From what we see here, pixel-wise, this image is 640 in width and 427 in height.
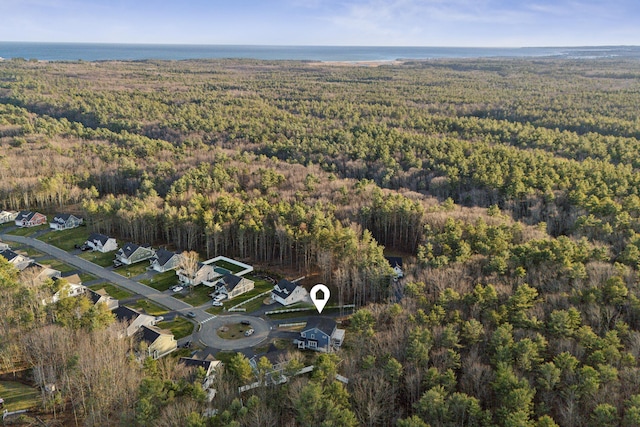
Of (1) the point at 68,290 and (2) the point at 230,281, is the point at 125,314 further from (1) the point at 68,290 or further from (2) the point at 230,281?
(2) the point at 230,281

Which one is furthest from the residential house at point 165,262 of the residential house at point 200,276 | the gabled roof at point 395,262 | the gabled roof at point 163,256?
the gabled roof at point 395,262

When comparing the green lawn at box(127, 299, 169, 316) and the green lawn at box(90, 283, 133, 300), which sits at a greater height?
the green lawn at box(90, 283, 133, 300)

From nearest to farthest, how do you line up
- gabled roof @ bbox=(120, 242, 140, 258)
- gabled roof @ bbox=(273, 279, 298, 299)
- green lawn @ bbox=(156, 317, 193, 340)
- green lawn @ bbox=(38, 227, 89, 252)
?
1. green lawn @ bbox=(156, 317, 193, 340)
2. gabled roof @ bbox=(273, 279, 298, 299)
3. gabled roof @ bbox=(120, 242, 140, 258)
4. green lawn @ bbox=(38, 227, 89, 252)

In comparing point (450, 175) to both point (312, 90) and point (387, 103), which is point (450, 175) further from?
point (312, 90)

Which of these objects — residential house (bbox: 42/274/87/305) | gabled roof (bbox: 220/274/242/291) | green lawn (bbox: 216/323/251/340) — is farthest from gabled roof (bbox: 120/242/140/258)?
green lawn (bbox: 216/323/251/340)

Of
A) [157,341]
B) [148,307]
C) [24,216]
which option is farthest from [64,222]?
[157,341]

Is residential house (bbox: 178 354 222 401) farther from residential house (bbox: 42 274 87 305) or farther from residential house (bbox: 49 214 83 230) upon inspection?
residential house (bbox: 49 214 83 230)

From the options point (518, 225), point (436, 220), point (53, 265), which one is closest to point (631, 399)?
point (518, 225)
